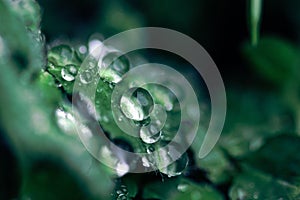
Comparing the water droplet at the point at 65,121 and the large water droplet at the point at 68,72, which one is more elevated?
the large water droplet at the point at 68,72

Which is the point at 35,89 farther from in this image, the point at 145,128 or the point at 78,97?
the point at 145,128

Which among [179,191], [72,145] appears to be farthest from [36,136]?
[179,191]

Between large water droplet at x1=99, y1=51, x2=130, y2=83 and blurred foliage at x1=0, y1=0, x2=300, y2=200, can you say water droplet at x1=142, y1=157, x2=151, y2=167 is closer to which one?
blurred foliage at x1=0, y1=0, x2=300, y2=200

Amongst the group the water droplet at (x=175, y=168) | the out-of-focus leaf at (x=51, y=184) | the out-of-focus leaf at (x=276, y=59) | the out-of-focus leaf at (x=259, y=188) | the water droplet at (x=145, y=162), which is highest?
the out-of-focus leaf at (x=276, y=59)

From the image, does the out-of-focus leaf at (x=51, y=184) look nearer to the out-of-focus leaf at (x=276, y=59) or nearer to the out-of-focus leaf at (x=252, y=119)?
the out-of-focus leaf at (x=252, y=119)

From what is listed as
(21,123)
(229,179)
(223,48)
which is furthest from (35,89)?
(223,48)

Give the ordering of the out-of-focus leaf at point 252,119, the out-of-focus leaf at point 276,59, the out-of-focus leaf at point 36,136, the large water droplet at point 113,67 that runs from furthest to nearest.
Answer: the out-of-focus leaf at point 276,59 → the out-of-focus leaf at point 252,119 → the large water droplet at point 113,67 → the out-of-focus leaf at point 36,136

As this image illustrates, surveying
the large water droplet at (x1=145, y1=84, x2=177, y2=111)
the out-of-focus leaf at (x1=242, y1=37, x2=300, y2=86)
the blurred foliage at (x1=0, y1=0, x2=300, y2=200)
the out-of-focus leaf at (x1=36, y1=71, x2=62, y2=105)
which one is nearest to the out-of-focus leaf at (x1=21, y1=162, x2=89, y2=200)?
the blurred foliage at (x1=0, y1=0, x2=300, y2=200)

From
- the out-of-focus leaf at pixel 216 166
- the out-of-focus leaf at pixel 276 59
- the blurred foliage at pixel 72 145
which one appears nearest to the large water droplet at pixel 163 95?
the blurred foliage at pixel 72 145
